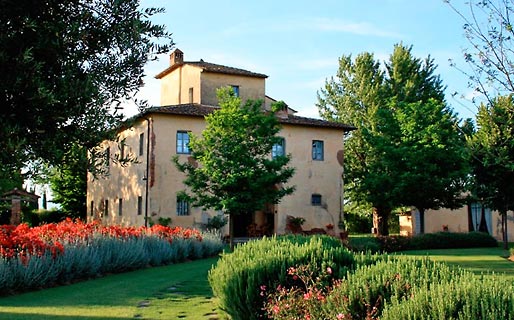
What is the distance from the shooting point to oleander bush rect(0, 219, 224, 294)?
43.1 ft

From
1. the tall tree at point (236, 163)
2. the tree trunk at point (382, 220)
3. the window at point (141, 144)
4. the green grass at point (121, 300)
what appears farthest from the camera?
the tree trunk at point (382, 220)

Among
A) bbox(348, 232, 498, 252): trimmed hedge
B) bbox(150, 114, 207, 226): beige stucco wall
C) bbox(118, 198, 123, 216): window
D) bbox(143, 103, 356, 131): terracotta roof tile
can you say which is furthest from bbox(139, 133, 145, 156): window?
bbox(348, 232, 498, 252): trimmed hedge

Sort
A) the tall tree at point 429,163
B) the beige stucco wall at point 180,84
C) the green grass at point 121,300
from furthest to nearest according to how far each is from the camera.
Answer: the beige stucco wall at point 180,84
the tall tree at point 429,163
the green grass at point 121,300

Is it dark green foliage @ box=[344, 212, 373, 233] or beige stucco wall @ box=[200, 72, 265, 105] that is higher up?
beige stucco wall @ box=[200, 72, 265, 105]

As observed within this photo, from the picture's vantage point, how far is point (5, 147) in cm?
488

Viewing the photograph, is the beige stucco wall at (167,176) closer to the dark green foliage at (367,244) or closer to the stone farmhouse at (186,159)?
the stone farmhouse at (186,159)

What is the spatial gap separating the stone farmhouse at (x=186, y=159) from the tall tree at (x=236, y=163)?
5.74 m

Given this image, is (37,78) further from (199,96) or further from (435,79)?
(435,79)

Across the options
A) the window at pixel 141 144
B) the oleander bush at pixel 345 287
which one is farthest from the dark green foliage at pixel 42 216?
the oleander bush at pixel 345 287

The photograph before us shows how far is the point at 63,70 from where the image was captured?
17.7 ft

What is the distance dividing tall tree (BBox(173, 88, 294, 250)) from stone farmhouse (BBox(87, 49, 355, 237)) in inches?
226

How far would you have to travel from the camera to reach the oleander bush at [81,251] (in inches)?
518

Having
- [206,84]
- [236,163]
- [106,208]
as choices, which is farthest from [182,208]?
[106,208]

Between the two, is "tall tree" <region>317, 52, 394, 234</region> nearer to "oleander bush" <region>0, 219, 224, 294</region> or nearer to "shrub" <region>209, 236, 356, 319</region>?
"oleander bush" <region>0, 219, 224, 294</region>
